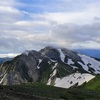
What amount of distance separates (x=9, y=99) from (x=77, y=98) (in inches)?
2536

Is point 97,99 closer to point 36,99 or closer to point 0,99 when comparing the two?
point 36,99

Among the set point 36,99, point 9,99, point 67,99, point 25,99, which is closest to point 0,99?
point 9,99

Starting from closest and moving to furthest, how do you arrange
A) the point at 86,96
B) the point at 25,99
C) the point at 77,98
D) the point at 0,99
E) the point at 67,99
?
the point at 0,99, the point at 25,99, the point at 67,99, the point at 77,98, the point at 86,96

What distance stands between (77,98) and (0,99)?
6939cm

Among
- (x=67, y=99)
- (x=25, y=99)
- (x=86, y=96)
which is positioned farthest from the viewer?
(x=86, y=96)

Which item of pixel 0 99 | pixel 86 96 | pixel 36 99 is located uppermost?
pixel 0 99

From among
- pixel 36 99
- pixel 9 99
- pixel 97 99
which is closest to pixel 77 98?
pixel 97 99

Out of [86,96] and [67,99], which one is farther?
[86,96]

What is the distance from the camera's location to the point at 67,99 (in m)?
136

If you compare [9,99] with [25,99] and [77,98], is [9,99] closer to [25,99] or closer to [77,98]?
[25,99]

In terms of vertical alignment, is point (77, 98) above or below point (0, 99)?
below

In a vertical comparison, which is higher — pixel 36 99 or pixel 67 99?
pixel 36 99

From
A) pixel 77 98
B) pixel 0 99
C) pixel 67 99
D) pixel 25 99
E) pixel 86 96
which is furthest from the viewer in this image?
pixel 86 96

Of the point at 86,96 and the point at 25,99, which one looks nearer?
the point at 25,99
